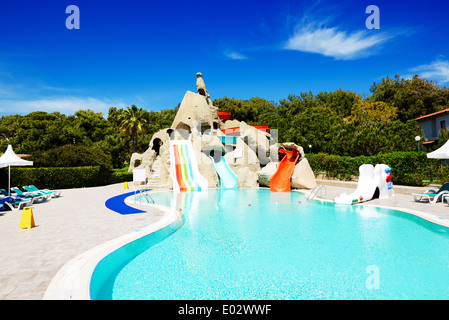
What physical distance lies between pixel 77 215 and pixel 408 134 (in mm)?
25388

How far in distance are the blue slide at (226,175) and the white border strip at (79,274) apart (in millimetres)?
13626

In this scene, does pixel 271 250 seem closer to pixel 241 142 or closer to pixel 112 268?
pixel 112 268

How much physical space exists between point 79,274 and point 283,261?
391cm

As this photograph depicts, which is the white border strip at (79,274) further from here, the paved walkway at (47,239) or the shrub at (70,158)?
the shrub at (70,158)

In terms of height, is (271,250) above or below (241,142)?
below

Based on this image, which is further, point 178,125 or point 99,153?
point 178,125

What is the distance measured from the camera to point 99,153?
22875 mm

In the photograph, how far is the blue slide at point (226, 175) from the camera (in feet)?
66.0

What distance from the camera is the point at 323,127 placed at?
30703 mm

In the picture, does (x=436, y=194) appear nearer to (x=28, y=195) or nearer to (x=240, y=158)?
(x=240, y=158)

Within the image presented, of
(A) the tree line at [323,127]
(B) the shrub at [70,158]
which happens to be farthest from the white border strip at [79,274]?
(A) the tree line at [323,127]

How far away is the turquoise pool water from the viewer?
455cm

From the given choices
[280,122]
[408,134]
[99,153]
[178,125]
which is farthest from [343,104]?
[99,153]

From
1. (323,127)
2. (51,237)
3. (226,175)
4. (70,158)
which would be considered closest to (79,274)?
(51,237)
